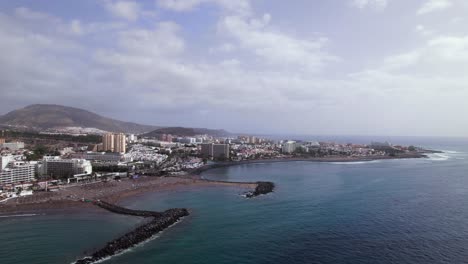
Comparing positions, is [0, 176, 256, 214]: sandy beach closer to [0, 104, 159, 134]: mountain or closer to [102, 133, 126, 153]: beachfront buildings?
[102, 133, 126, 153]: beachfront buildings

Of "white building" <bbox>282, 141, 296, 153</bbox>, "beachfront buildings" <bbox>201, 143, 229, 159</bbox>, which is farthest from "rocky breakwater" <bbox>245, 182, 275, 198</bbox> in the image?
"white building" <bbox>282, 141, 296, 153</bbox>

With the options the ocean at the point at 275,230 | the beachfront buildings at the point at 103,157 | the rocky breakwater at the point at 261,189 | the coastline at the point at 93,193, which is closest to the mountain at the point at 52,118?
the beachfront buildings at the point at 103,157

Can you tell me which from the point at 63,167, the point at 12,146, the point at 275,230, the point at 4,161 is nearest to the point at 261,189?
the point at 275,230

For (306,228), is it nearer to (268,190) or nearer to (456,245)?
(456,245)

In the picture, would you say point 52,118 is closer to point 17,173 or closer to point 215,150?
point 215,150

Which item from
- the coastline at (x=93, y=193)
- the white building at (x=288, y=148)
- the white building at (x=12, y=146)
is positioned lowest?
the coastline at (x=93, y=193)

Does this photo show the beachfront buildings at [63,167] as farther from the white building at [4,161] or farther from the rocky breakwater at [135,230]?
the rocky breakwater at [135,230]

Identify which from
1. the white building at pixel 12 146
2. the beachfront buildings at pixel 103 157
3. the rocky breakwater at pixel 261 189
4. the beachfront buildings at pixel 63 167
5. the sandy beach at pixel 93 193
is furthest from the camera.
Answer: the white building at pixel 12 146

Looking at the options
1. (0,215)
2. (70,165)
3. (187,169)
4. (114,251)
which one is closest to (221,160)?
(187,169)
